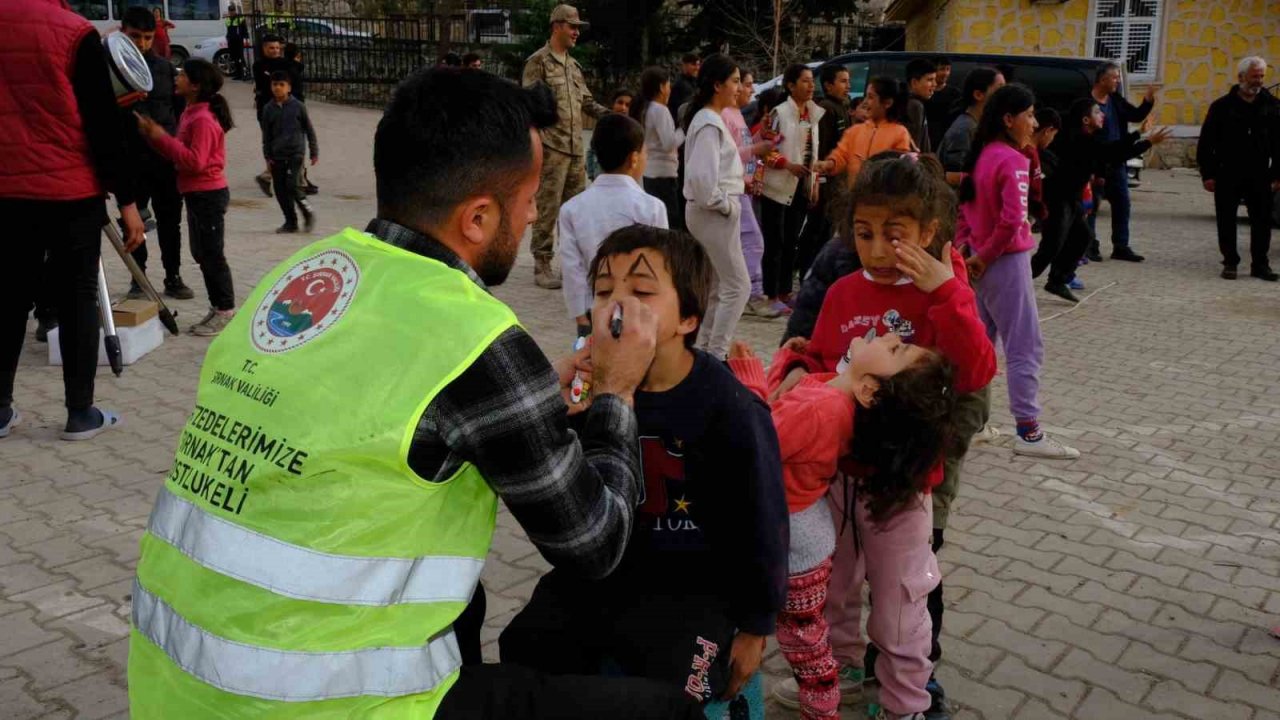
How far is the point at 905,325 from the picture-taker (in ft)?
10.2

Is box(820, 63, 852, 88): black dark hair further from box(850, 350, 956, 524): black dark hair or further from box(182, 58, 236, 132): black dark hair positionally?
box(850, 350, 956, 524): black dark hair

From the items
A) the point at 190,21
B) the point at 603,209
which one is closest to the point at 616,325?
the point at 603,209

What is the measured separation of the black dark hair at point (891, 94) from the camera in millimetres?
7703

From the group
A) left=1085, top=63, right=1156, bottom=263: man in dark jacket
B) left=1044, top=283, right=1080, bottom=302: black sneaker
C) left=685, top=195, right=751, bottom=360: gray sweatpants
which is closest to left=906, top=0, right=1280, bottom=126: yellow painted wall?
left=1085, top=63, right=1156, bottom=263: man in dark jacket

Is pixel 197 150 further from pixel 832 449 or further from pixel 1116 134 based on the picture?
pixel 1116 134

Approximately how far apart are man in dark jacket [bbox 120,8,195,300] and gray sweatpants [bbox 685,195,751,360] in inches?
143

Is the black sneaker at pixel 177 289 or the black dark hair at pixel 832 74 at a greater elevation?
the black dark hair at pixel 832 74

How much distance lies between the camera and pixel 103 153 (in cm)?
507

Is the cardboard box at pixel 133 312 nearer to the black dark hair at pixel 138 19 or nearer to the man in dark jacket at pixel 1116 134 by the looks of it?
the black dark hair at pixel 138 19

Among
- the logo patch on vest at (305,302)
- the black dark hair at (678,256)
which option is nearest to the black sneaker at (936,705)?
the black dark hair at (678,256)

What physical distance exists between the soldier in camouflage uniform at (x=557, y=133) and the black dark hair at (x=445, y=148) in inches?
292

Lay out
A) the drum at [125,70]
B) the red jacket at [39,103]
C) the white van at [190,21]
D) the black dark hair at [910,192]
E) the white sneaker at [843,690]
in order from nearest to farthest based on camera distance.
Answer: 1. the black dark hair at [910,192]
2. the white sneaker at [843,690]
3. the red jacket at [39,103]
4. the drum at [125,70]
5. the white van at [190,21]

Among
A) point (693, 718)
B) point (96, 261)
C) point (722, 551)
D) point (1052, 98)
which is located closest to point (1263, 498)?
point (722, 551)

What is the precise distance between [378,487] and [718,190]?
5399 millimetres
